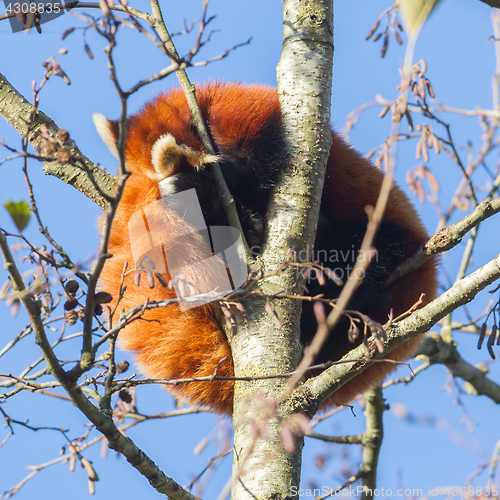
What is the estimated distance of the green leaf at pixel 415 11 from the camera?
1063mm

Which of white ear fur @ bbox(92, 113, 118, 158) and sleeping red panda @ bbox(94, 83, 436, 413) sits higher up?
white ear fur @ bbox(92, 113, 118, 158)

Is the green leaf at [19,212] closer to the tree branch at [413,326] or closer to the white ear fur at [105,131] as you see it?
the tree branch at [413,326]

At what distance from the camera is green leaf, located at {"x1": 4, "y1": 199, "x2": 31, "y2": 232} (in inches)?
48.3

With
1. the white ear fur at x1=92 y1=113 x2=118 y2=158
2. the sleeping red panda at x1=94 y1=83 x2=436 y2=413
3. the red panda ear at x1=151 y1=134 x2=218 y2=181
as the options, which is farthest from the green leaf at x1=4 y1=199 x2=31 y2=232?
the white ear fur at x1=92 y1=113 x2=118 y2=158

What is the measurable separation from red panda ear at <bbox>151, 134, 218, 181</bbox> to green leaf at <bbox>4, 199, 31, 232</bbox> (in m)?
1.32

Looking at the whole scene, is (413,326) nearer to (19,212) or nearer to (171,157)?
(19,212)

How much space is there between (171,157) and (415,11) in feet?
5.27

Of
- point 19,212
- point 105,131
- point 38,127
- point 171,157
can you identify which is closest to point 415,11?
point 19,212

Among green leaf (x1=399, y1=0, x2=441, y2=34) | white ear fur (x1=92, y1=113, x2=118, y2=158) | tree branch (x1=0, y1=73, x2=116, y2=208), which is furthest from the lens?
white ear fur (x1=92, y1=113, x2=118, y2=158)

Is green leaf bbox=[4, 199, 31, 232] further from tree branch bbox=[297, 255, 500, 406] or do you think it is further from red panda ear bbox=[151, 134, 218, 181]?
red panda ear bbox=[151, 134, 218, 181]

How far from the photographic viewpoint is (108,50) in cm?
116

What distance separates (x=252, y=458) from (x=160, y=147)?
1480mm

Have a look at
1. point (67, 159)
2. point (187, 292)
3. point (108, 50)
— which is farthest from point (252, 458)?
point (108, 50)

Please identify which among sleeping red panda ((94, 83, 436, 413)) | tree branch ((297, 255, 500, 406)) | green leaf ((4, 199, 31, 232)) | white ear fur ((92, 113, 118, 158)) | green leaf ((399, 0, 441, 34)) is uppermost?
white ear fur ((92, 113, 118, 158))
